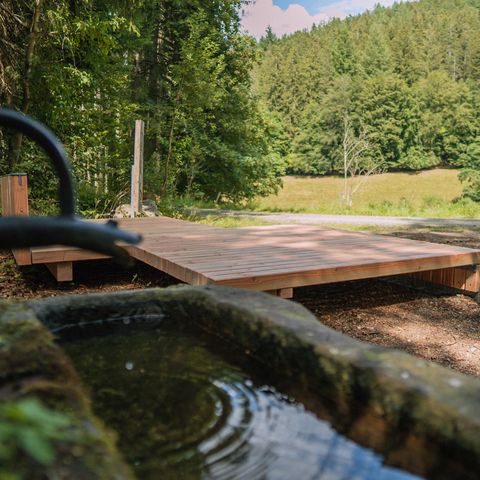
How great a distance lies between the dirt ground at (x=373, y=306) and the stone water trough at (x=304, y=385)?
75.7 inches

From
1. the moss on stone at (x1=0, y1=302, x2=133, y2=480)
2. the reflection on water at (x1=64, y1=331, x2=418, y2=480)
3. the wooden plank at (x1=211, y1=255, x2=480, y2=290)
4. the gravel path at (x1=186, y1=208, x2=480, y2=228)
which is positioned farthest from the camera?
the gravel path at (x1=186, y1=208, x2=480, y2=228)

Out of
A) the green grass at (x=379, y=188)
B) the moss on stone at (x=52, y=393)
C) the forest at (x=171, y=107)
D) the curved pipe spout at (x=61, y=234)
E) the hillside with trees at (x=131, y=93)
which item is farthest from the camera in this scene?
the green grass at (x=379, y=188)

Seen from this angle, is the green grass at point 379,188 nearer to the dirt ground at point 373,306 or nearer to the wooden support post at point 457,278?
the dirt ground at point 373,306

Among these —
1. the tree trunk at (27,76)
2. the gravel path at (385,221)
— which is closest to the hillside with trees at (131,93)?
the tree trunk at (27,76)

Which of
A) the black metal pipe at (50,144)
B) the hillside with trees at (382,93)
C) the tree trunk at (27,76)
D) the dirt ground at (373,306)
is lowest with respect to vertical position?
the dirt ground at (373,306)

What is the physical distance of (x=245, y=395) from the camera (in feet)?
4.84

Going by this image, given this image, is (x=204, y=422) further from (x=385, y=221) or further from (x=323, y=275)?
(x=385, y=221)

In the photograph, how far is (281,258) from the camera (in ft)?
13.2

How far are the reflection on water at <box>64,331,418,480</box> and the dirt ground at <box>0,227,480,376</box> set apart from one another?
205 centimetres

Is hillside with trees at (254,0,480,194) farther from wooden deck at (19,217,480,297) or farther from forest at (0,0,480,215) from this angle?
wooden deck at (19,217,480,297)

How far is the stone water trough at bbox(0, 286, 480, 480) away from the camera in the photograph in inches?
38.2

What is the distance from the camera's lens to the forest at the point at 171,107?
8242 millimetres

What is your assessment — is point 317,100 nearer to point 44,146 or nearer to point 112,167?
point 112,167

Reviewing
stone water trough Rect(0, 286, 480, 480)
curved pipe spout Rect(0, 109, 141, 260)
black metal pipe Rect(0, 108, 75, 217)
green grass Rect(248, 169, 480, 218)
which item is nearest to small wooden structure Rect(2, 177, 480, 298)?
stone water trough Rect(0, 286, 480, 480)
